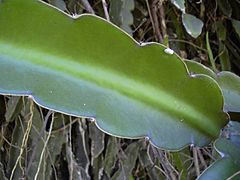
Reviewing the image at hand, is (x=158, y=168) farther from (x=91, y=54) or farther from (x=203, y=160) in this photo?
(x=91, y=54)

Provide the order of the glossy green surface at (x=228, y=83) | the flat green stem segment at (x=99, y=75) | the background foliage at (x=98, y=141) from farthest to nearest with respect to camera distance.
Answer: the background foliage at (x=98, y=141) → the glossy green surface at (x=228, y=83) → the flat green stem segment at (x=99, y=75)

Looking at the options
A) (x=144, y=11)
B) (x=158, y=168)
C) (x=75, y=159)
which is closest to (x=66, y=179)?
(x=75, y=159)

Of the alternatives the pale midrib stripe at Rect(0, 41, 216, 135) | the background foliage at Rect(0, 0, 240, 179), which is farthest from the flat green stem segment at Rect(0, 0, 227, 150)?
the background foliage at Rect(0, 0, 240, 179)

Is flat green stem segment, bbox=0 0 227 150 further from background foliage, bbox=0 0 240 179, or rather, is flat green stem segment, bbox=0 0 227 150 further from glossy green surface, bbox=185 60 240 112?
background foliage, bbox=0 0 240 179

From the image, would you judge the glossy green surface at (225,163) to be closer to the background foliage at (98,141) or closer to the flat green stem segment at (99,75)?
the flat green stem segment at (99,75)

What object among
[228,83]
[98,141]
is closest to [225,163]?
[228,83]

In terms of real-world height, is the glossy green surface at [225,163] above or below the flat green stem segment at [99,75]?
below

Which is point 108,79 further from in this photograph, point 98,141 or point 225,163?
point 98,141

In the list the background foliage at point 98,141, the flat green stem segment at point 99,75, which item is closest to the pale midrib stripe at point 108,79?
the flat green stem segment at point 99,75
